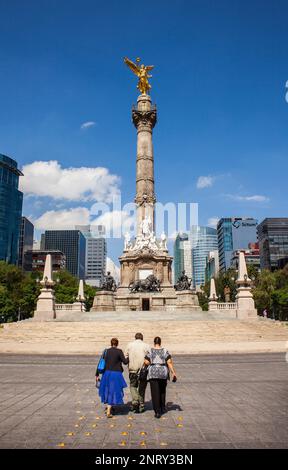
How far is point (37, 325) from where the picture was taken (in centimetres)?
3006

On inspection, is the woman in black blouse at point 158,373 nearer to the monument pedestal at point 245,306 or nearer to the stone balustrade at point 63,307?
the monument pedestal at point 245,306

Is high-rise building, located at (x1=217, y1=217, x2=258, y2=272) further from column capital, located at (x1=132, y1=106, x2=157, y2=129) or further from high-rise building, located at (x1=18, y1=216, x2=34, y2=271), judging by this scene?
column capital, located at (x1=132, y1=106, x2=157, y2=129)

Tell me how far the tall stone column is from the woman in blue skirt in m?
41.8

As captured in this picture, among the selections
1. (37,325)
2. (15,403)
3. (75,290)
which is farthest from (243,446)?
(75,290)

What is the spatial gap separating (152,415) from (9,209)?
127923mm

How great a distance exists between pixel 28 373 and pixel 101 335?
43.5 ft

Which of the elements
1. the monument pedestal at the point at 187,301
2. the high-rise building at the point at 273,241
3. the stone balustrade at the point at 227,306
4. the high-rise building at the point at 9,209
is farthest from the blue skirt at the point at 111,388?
the high-rise building at the point at 9,209

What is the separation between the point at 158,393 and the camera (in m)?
7.46

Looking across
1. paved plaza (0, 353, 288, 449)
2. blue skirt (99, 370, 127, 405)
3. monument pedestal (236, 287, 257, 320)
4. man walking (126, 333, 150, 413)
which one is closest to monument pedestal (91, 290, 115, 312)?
monument pedestal (236, 287, 257, 320)

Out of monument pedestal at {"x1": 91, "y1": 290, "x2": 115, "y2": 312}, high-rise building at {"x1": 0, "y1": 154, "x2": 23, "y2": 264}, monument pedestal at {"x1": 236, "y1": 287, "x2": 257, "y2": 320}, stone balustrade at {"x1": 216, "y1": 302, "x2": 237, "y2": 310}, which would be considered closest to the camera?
monument pedestal at {"x1": 236, "y1": 287, "x2": 257, "y2": 320}

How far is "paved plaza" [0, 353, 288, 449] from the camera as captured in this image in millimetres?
5727

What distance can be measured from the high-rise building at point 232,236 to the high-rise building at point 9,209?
271 ft

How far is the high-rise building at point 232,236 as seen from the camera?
16862cm

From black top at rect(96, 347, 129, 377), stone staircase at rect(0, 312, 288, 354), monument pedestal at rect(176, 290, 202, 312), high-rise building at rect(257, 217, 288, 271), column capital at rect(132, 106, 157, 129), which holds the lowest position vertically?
stone staircase at rect(0, 312, 288, 354)
